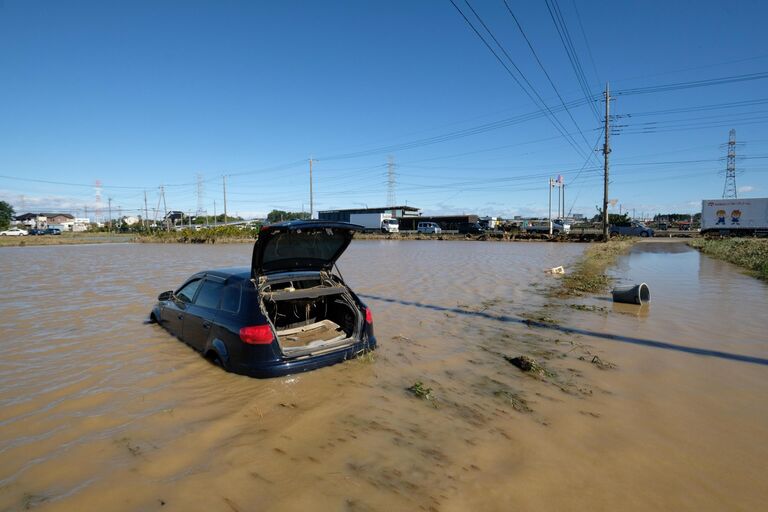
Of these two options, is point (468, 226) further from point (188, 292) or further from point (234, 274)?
point (234, 274)

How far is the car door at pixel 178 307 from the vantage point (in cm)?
630

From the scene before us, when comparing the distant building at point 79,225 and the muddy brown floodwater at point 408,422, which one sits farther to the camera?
the distant building at point 79,225

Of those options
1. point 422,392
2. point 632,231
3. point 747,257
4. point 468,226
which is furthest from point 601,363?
point 468,226

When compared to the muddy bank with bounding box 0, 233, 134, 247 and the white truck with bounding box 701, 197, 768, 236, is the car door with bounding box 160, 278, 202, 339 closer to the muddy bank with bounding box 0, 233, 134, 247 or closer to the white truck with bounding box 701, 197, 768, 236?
the muddy bank with bounding box 0, 233, 134, 247

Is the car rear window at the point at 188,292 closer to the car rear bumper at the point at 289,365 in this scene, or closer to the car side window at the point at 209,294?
the car side window at the point at 209,294

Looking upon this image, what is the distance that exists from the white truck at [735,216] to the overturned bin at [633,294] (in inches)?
1690

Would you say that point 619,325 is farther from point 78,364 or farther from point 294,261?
point 78,364

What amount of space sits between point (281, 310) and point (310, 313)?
1.42ft

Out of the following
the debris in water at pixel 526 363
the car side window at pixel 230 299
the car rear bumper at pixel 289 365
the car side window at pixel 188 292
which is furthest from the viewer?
the car side window at pixel 188 292

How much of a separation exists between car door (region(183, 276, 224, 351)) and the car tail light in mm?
935

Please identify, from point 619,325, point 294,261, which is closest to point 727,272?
point 619,325

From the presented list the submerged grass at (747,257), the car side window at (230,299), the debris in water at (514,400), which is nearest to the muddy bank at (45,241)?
the car side window at (230,299)

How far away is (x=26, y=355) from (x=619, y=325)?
398 inches

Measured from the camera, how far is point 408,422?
4.14m
